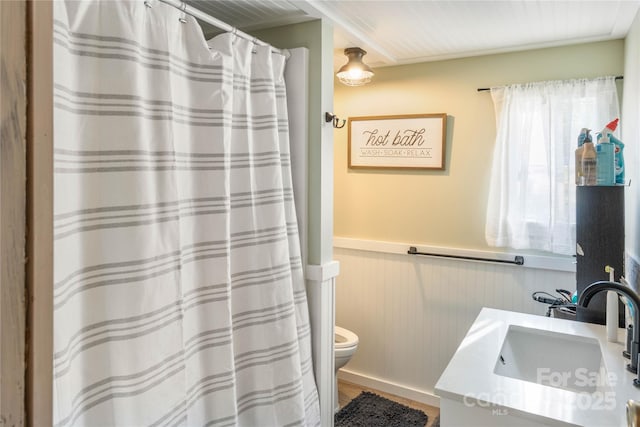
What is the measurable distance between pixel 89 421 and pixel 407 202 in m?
2.11

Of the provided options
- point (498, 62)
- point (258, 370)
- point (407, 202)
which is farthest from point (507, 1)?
point (258, 370)

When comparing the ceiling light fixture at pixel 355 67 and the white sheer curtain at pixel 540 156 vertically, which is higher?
the ceiling light fixture at pixel 355 67

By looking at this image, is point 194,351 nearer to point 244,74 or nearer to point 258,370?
point 258,370

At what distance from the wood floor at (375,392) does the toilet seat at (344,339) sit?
0.44 meters

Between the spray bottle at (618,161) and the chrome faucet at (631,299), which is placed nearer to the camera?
the chrome faucet at (631,299)

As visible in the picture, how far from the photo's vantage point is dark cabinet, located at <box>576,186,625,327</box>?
1692 millimetres

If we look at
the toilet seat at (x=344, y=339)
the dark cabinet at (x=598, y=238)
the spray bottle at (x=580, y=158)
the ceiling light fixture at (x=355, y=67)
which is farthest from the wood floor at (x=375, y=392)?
the ceiling light fixture at (x=355, y=67)

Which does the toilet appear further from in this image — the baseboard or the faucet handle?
the faucet handle

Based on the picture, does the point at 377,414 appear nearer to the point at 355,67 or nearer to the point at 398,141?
the point at 398,141

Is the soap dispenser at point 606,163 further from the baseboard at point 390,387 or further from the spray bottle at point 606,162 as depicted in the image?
the baseboard at point 390,387

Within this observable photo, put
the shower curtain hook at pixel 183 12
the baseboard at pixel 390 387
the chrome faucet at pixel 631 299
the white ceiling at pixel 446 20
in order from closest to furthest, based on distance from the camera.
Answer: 1. the chrome faucet at pixel 631 299
2. the shower curtain hook at pixel 183 12
3. the white ceiling at pixel 446 20
4. the baseboard at pixel 390 387

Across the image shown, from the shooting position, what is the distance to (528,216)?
2.42 meters

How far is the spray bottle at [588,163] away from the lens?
68.2 inches

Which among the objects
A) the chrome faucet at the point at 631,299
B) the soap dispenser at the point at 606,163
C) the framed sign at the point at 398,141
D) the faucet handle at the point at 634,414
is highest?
the framed sign at the point at 398,141
